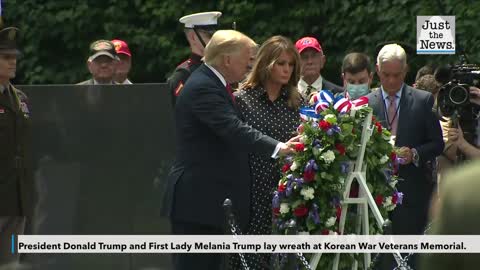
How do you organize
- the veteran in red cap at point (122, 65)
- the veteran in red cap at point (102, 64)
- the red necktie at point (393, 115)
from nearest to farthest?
the red necktie at point (393, 115) → the veteran in red cap at point (102, 64) → the veteran in red cap at point (122, 65)

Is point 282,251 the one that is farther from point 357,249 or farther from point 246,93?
point 246,93

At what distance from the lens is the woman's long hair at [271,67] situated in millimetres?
7219

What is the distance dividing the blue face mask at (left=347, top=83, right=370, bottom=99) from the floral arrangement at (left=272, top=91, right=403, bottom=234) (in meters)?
2.47

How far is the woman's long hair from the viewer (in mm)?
7219

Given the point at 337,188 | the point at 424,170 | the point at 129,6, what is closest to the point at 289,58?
the point at 337,188

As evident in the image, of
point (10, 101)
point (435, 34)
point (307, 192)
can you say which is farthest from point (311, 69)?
point (307, 192)

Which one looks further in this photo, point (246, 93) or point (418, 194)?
point (418, 194)

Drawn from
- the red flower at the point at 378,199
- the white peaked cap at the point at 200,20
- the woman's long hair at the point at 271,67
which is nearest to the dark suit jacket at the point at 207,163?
the woman's long hair at the point at 271,67

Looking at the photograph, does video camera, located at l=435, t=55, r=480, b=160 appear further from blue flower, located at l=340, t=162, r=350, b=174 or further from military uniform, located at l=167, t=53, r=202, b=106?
blue flower, located at l=340, t=162, r=350, b=174

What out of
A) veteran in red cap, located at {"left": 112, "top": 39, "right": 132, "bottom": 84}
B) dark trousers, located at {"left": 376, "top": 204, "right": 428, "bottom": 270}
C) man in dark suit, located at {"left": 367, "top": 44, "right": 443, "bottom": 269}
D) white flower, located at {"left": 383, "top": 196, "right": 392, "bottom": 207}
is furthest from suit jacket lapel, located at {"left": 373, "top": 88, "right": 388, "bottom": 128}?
veteran in red cap, located at {"left": 112, "top": 39, "right": 132, "bottom": 84}

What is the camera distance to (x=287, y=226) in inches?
263

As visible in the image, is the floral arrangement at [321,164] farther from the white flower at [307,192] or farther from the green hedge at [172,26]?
the green hedge at [172,26]

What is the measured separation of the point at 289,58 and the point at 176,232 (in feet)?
4.16

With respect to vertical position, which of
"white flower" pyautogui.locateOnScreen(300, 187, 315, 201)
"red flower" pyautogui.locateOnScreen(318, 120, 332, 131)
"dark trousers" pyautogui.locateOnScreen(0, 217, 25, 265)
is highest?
"red flower" pyautogui.locateOnScreen(318, 120, 332, 131)
